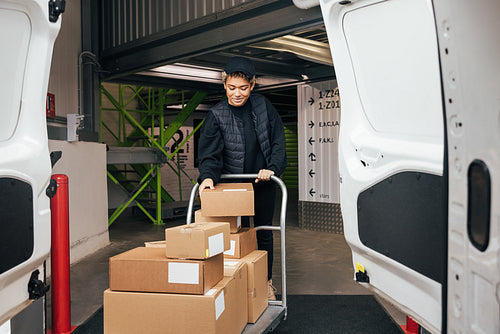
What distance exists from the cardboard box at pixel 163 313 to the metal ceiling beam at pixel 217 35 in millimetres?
2457

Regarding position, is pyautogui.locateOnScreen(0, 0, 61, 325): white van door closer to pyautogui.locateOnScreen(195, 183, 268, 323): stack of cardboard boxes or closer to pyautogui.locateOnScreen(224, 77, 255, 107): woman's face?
pyautogui.locateOnScreen(195, 183, 268, 323): stack of cardboard boxes

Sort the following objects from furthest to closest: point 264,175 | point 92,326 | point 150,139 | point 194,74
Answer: point 150,139
point 194,74
point 92,326
point 264,175

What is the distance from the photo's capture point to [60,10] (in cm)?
152

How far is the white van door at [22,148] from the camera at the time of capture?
133cm

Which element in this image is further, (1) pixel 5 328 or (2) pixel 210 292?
(1) pixel 5 328

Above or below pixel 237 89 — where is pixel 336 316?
below

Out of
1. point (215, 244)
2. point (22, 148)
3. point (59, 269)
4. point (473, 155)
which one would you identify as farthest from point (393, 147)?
point (59, 269)

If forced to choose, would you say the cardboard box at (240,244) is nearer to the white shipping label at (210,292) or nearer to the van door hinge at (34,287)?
the white shipping label at (210,292)

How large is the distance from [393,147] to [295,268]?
331cm

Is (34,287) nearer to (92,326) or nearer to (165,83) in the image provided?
(92,326)

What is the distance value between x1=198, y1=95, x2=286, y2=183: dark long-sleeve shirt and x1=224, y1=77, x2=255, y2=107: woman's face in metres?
0.08

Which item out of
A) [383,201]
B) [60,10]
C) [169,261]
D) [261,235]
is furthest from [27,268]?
[261,235]

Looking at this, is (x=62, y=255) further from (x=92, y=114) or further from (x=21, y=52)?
(x=92, y=114)

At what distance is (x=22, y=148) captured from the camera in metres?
1.44
